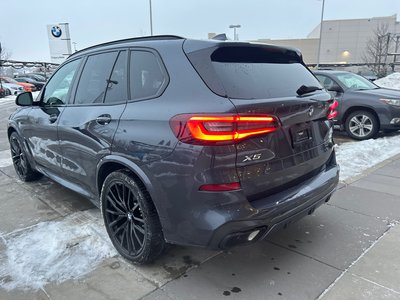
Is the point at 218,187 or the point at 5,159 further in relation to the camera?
the point at 5,159

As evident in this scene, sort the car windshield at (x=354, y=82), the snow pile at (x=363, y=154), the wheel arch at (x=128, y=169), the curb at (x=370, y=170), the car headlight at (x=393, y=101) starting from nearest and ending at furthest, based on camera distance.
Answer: the wheel arch at (x=128, y=169)
the curb at (x=370, y=170)
the snow pile at (x=363, y=154)
the car headlight at (x=393, y=101)
the car windshield at (x=354, y=82)

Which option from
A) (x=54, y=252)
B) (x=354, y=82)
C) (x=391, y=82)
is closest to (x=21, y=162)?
(x=54, y=252)

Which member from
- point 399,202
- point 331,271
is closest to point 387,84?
point 399,202

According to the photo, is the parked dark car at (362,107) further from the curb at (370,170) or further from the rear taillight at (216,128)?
the rear taillight at (216,128)

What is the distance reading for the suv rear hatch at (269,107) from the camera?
2.27 meters

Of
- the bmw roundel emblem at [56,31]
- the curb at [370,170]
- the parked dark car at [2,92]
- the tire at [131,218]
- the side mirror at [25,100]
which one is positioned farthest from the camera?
the bmw roundel emblem at [56,31]

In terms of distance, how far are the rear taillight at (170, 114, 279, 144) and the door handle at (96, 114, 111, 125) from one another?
2.95 ft

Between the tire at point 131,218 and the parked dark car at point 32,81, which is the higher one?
the tire at point 131,218

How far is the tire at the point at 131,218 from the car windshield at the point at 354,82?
22.6 feet

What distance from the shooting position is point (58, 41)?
32.1m

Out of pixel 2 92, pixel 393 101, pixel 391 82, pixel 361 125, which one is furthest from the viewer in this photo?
pixel 2 92

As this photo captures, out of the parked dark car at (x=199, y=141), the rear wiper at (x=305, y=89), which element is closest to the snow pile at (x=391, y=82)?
the rear wiper at (x=305, y=89)

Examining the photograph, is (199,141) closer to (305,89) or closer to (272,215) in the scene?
(272,215)

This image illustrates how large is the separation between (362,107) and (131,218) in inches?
260
